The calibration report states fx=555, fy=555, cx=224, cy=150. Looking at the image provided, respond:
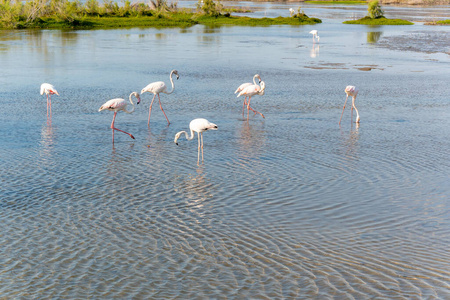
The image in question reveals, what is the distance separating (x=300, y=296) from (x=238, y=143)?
7.45 meters

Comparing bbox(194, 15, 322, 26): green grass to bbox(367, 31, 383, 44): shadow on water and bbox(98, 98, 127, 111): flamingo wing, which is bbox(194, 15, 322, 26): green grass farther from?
bbox(98, 98, 127, 111): flamingo wing

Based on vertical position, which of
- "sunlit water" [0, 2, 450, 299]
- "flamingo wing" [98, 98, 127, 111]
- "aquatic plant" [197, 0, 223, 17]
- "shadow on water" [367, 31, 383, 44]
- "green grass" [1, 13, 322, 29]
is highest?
"aquatic plant" [197, 0, 223, 17]

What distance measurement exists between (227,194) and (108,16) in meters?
52.7

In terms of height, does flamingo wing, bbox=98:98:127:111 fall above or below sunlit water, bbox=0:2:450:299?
above

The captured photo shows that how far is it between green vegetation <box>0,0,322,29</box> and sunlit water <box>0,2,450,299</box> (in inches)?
1194

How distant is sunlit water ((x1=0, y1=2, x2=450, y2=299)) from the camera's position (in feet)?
22.5

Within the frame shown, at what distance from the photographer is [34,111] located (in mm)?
16672

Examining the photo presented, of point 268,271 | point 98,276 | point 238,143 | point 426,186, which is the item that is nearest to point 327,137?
point 238,143

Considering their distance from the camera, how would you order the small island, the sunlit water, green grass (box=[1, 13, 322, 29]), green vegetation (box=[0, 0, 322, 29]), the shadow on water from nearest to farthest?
the sunlit water < the shadow on water < green vegetation (box=[0, 0, 322, 29]) < green grass (box=[1, 13, 322, 29]) < the small island

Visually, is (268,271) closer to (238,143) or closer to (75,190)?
(75,190)

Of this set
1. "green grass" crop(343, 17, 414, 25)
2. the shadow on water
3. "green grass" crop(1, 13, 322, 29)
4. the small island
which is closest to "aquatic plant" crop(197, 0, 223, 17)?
"green grass" crop(1, 13, 322, 29)

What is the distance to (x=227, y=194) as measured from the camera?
9.93 meters

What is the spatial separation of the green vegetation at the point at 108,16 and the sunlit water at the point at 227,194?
99.5ft

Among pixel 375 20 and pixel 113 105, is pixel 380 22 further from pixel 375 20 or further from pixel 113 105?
pixel 113 105
